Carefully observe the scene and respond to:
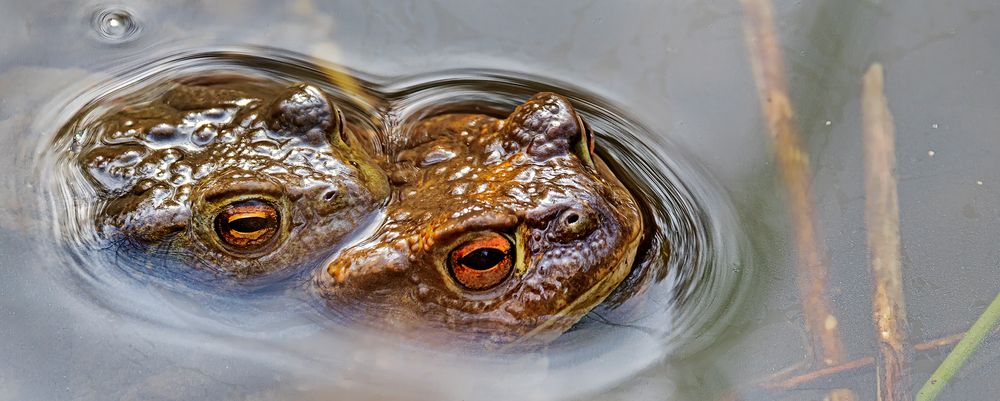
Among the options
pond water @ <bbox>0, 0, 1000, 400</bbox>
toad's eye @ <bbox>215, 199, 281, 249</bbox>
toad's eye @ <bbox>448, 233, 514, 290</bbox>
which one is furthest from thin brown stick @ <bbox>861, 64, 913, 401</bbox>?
toad's eye @ <bbox>215, 199, 281, 249</bbox>

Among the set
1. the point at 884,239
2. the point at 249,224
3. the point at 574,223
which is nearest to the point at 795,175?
the point at 884,239

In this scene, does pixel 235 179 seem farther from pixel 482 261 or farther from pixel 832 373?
pixel 832 373

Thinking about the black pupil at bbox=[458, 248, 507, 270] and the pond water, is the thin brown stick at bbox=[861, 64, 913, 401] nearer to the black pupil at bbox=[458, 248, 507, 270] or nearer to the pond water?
the pond water

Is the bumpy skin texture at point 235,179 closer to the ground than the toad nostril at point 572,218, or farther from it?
farther from it

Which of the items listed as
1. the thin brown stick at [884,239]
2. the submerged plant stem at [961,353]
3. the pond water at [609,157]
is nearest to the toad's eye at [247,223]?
the pond water at [609,157]

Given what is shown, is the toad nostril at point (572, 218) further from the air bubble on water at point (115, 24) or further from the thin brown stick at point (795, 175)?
the air bubble on water at point (115, 24)

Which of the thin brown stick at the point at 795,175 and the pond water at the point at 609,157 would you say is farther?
the thin brown stick at the point at 795,175

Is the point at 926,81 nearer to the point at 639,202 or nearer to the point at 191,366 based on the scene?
the point at 639,202

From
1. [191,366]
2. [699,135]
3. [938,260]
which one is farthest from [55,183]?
[938,260]
